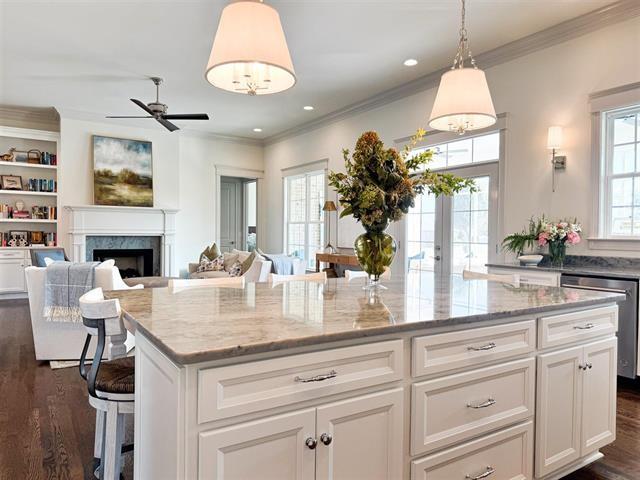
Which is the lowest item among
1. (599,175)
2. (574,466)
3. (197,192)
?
(574,466)

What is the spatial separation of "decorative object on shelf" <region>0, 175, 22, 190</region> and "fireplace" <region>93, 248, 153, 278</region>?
1.84 metres

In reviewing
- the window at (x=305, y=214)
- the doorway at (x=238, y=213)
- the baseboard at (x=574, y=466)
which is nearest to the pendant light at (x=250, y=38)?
the baseboard at (x=574, y=466)

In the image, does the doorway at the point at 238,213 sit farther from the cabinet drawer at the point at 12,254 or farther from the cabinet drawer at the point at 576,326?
the cabinet drawer at the point at 576,326

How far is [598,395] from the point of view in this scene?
2.05m

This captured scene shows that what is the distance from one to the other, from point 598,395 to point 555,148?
2744 millimetres

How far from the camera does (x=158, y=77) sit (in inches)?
214

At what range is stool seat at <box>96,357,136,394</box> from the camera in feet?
5.41

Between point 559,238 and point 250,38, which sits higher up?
point 250,38

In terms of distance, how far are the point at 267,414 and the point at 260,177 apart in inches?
326

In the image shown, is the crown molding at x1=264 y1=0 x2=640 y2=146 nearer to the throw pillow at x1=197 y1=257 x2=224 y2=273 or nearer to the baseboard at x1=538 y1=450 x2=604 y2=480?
the throw pillow at x1=197 y1=257 x2=224 y2=273

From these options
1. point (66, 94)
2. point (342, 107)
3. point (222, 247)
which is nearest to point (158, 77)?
point (66, 94)

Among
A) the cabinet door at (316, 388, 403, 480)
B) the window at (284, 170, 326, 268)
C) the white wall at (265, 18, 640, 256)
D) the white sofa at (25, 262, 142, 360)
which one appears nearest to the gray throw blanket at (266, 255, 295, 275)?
→ the window at (284, 170, 326, 268)

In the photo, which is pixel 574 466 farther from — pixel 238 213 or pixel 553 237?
pixel 238 213

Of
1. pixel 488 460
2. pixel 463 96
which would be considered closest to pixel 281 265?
pixel 463 96
